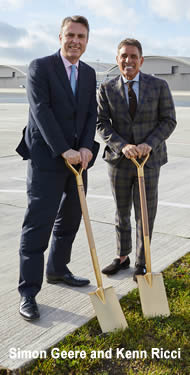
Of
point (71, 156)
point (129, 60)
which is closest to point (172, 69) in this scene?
point (129, 60)

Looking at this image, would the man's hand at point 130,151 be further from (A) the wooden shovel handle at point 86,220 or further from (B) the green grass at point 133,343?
(B) the green grass at point 133,343

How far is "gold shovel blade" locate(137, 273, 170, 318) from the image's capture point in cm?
317

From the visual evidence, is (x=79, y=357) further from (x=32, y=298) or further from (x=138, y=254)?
(x=138, y=254)

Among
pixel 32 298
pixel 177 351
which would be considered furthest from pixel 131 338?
pixel 32 298

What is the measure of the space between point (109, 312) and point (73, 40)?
1834 mm

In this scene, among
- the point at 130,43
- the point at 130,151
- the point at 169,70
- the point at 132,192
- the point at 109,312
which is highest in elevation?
the point at 130,43

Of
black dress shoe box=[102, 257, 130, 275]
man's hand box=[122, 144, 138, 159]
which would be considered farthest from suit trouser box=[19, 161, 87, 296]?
black dress shoe box=[102, 257, 130, 275]

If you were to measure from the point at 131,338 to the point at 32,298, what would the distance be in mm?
755

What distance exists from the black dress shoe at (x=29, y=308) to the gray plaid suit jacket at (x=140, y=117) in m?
1.27

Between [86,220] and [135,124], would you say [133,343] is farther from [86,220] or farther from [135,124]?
[135,124]

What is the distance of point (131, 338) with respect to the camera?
2.92 meters

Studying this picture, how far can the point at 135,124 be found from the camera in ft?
11.6

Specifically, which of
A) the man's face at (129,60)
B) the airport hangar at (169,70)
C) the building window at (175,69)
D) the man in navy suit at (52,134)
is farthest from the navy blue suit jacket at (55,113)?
the building window at (175,69)

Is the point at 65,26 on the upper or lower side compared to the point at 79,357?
upper
